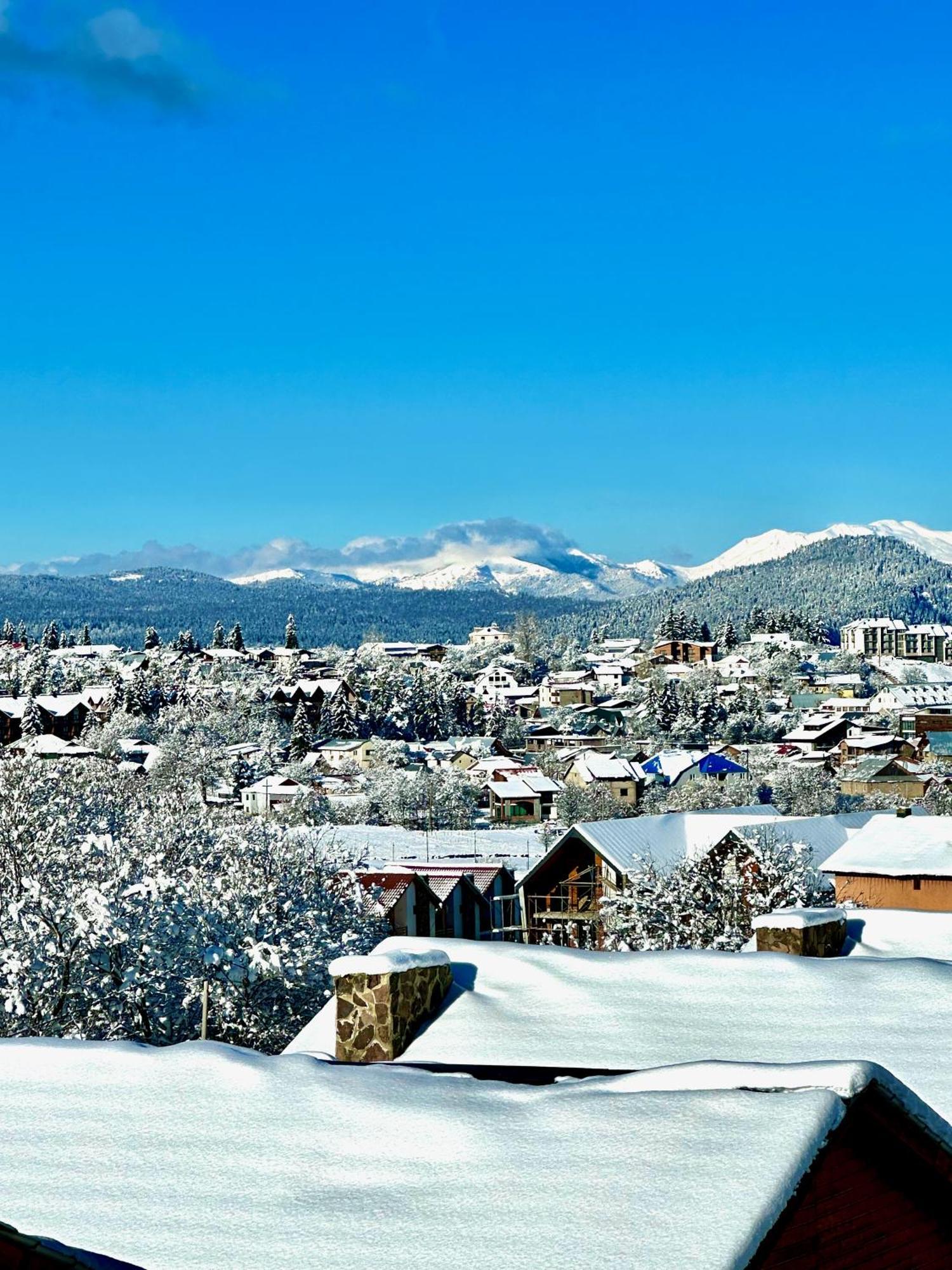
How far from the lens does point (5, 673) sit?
15912cm

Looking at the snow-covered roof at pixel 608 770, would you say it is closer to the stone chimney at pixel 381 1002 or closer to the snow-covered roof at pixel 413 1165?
the stone chimney at pixel 381 1002

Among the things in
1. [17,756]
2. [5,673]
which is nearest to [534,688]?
[5,673]

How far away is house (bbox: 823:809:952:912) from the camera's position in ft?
93.8

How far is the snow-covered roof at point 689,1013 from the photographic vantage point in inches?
367

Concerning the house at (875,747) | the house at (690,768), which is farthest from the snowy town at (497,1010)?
the house at (875,747)

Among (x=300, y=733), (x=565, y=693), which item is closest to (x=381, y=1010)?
(x=300, y=733)

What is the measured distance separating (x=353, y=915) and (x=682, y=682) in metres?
127

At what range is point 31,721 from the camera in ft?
401

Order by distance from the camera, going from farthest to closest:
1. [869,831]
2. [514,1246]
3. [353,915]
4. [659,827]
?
1. [659,827]
2. [869,831]
3. [353,915]
4. [514,1246]

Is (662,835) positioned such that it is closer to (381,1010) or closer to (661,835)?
(661,835)

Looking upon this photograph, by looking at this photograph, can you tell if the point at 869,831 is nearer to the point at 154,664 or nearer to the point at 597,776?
the point at 597,776

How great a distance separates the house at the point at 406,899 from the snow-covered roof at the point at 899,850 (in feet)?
40.9

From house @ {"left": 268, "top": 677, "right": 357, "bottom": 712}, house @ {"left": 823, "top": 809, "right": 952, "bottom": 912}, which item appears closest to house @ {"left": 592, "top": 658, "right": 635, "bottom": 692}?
house @ {"left": 268, "top": 677, "right": 357, "bottom": 712}

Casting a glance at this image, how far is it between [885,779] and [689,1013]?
8843 cm
